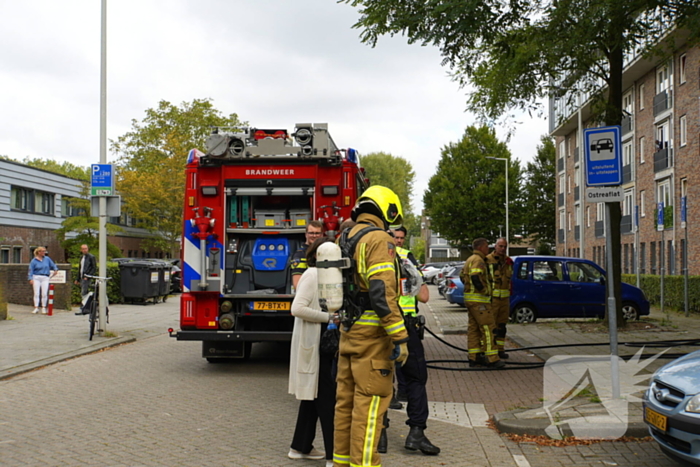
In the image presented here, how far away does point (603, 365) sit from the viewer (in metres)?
9.47

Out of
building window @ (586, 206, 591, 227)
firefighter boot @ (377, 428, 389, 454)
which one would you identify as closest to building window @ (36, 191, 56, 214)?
building window @ (586, 206, 591, 227)

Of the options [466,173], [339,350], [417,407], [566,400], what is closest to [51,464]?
[339,350]

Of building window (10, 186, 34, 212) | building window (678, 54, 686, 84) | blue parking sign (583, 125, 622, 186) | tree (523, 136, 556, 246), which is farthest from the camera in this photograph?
tree (523, 136, 556, 246)

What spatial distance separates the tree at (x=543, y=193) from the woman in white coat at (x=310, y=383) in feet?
185

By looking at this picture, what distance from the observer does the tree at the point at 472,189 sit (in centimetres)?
5578

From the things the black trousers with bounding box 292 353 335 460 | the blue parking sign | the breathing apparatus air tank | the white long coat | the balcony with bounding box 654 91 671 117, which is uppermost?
the balcony with bounding box 654 91 671 117

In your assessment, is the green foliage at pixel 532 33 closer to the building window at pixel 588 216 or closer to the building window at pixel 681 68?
the building window at pixel 681 68

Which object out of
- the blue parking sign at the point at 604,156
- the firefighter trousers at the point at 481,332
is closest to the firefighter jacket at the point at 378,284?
the blue parking sign at the point at 604,156

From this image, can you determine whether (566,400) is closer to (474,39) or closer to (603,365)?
(603,365)

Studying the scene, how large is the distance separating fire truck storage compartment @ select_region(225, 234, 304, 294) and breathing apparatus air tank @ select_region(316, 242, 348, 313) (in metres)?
4.78

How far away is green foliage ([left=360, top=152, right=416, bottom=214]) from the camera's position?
8031 cm

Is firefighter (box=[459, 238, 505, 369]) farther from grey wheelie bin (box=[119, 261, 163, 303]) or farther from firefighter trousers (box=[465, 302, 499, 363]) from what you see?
grey wheelie bin (box=[119, 261, 163, 303])

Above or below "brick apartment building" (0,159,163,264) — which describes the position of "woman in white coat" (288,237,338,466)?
below

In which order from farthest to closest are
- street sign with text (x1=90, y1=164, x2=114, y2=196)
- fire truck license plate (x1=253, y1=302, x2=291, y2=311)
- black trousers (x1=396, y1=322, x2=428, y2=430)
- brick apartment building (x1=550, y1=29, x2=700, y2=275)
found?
brick apartment building (x1=550, y1=29, x2=700, y2=275) < street sign with text (x1=90, y1=164, x2=114, y2=196) < fire truck license plate (x1=253, y1=302, x2=291, y2=311) < black trousers (x1=396, y1=322, x2=428, y2=430)
